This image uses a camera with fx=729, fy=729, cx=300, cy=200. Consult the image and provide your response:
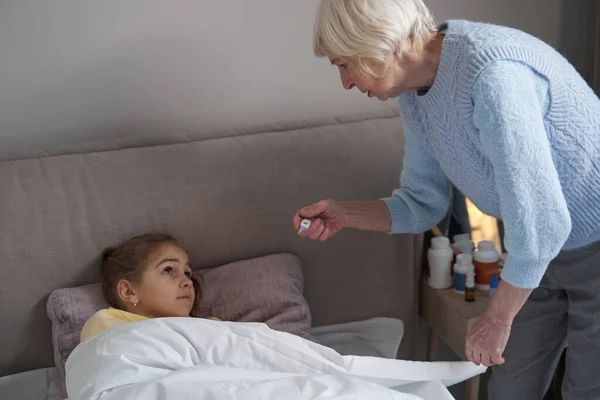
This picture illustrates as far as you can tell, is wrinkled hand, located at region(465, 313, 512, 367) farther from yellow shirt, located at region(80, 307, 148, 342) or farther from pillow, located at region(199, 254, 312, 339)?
yellow shirt, located at region(80, 307, 148, 342)

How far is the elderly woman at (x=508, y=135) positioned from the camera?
4.25ft

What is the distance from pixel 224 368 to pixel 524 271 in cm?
62

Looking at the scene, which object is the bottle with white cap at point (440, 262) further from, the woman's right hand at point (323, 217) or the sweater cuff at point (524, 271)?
the sweater cuff at point (524, 271)

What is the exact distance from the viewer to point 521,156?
1272 mm

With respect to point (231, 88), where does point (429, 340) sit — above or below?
below

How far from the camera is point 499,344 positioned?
148cm

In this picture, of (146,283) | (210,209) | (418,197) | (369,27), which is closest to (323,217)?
(418,197)

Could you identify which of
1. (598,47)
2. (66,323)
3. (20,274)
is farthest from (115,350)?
(598,47)

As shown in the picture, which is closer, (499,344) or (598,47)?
(499,344)

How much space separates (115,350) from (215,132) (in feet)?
2.46

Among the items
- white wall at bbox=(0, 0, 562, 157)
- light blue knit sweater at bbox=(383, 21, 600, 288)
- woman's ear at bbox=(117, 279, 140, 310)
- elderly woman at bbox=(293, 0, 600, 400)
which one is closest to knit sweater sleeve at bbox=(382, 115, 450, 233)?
elderly woman at bbox=(293, 0, 600, 400)

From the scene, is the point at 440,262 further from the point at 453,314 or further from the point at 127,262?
the point at 127,262

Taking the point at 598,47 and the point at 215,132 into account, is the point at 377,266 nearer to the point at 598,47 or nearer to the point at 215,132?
the point at 215,132

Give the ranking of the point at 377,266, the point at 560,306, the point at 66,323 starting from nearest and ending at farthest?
the point at 560,306 < the point at 66,323 < the point at 377,266
